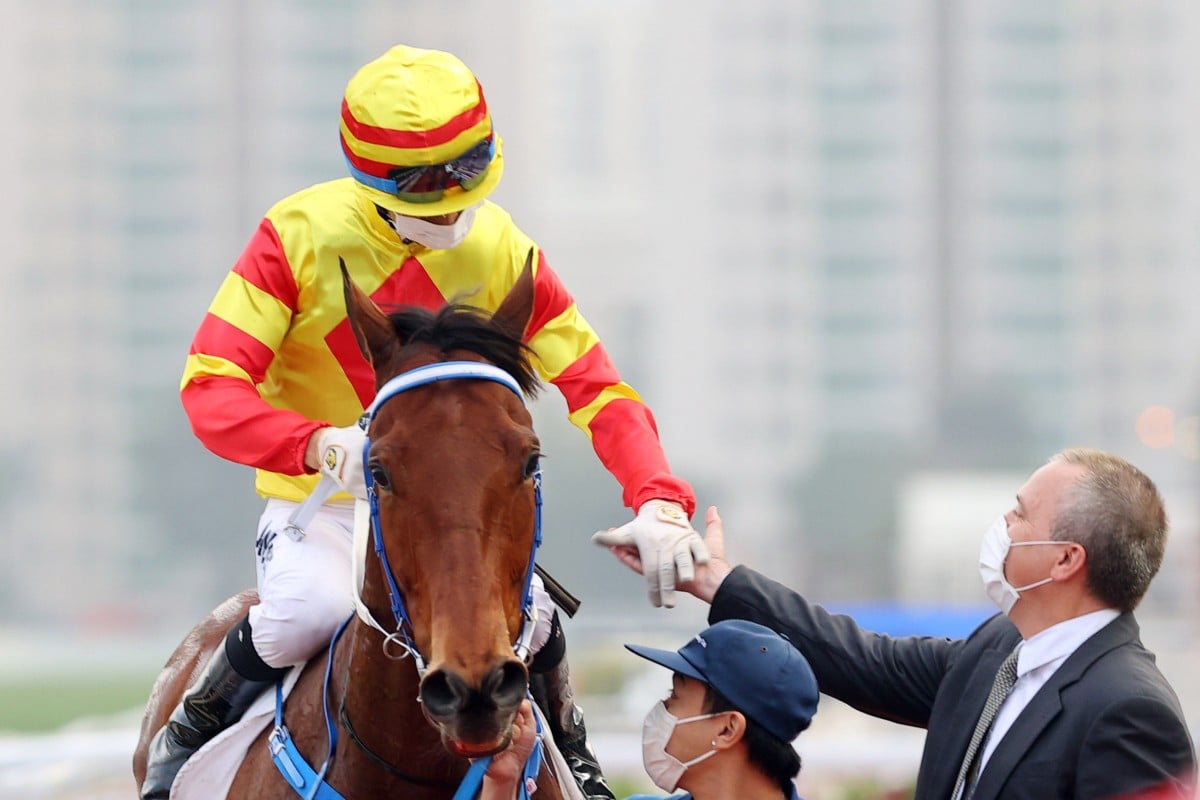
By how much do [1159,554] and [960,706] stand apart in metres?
0.44

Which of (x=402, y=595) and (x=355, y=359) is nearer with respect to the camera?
(x=402, y=595)

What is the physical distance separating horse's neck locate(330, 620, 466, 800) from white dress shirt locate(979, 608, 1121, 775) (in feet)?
2.91

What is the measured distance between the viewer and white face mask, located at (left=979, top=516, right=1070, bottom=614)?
2.75m

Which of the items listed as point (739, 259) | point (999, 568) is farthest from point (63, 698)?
point (739, 259)

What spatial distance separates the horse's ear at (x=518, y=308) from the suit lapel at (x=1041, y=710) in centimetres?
102

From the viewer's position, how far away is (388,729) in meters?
2.62

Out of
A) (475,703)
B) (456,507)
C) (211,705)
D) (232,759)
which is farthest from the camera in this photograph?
(211,705)

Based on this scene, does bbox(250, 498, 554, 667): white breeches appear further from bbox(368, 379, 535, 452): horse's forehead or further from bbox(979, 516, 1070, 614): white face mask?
bbox(979, 516, 1070, 614): white face mask

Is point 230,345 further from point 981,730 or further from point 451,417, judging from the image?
point 981,730

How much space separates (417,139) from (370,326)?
453mm

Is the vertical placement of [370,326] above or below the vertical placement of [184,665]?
above

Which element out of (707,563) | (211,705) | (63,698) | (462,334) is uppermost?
(462,334)

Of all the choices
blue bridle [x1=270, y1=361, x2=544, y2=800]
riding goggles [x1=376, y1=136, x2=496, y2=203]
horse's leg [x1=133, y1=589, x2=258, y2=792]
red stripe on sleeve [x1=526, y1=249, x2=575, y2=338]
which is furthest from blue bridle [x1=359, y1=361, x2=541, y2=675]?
horse's leg [x1=133, y1=589, x2=258, y2=792]

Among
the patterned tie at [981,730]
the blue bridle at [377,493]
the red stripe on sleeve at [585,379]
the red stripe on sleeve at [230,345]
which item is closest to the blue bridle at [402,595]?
the blue bridle at [377,493]
